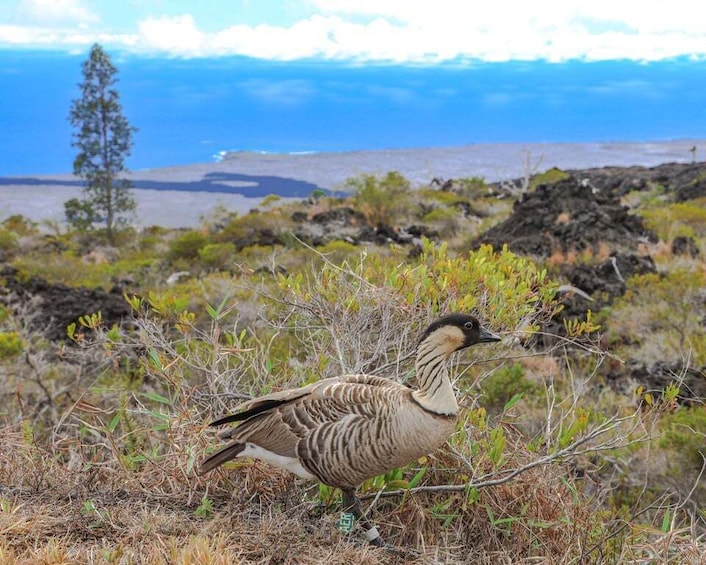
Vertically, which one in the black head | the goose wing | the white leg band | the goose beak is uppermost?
the black head

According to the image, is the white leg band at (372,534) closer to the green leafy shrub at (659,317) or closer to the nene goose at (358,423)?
the nene goose at (358,423)

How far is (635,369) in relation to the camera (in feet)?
29.3

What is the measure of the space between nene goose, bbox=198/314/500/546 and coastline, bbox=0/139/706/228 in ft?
108

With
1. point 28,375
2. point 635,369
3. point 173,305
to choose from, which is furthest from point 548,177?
point 173,305

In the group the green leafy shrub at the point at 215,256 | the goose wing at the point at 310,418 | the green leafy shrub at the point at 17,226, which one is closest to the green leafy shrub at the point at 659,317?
the goose wing at the point at 310,418

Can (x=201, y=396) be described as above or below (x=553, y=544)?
above

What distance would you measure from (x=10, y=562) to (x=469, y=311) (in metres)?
3.09

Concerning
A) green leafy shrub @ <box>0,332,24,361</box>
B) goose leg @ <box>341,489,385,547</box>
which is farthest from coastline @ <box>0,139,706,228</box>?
goose leg @ <box>341,489,385,547</box>

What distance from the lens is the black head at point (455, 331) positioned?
3.47 m

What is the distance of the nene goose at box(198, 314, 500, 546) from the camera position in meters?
3.45

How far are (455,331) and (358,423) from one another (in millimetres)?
654

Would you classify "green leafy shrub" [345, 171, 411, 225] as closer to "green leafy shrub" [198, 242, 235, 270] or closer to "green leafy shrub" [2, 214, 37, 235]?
"green leafy shrub" [198, 242, 235, 270]

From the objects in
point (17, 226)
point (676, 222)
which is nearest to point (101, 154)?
point (17, 226)

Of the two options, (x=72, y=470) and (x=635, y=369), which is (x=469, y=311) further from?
(x=635, y=369)
